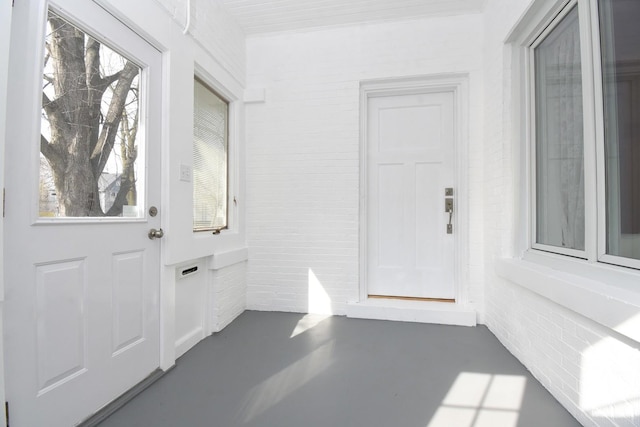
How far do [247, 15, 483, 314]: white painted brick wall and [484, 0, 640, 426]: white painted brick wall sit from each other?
0.85 feet

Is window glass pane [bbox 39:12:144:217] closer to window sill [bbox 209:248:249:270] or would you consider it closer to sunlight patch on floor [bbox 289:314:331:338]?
window sill [bbox 209:248:249:270]

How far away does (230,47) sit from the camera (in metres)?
2.98

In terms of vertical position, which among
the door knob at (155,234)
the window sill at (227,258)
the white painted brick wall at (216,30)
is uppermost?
the white painted brick wall at (216,30)

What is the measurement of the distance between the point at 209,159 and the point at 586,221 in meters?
2.75

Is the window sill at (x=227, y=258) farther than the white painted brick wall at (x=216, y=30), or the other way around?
the window sill at (x=227, y=258)

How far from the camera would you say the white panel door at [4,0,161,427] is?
1272mm

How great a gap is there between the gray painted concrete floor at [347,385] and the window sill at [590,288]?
2.05 ft

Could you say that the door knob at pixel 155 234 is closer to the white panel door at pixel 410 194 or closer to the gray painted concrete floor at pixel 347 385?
the gray painted concrete floor at pixel 347 385

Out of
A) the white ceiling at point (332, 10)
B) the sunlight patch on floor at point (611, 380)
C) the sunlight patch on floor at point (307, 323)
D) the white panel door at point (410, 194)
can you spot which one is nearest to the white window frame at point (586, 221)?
the sunlight patch on floor at point (611, 380)

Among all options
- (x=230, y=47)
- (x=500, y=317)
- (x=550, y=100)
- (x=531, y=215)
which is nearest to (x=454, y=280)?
(x=500, y=317)

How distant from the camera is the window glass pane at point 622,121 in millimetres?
1373

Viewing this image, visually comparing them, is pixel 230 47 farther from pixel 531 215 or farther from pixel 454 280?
pixel 454 280

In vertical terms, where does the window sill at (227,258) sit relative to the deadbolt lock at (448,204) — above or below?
below

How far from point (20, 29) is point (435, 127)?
3.08 m
